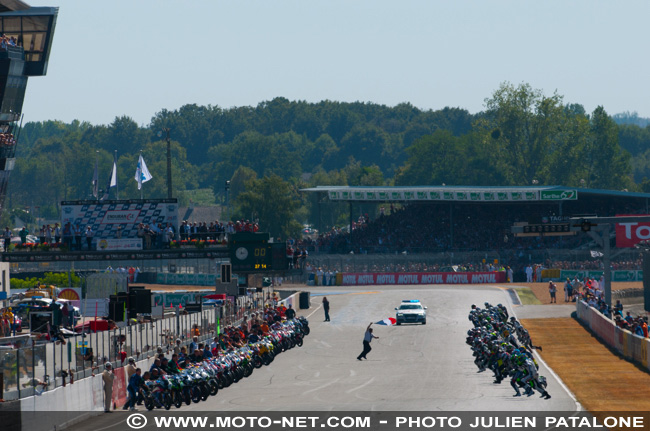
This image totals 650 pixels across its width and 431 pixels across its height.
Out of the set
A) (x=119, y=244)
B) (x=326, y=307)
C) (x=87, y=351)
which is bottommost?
(x=326, y=307)

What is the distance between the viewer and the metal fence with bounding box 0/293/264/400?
23938 mm

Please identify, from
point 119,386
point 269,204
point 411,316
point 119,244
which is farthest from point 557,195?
point 119,386

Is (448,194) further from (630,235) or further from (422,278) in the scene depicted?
(630,235)

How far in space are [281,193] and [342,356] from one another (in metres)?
92.3

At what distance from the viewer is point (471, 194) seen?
8900cm

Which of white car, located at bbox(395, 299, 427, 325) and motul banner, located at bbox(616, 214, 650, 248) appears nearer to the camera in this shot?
white car, located at bbox(395, 299, 427, 325)

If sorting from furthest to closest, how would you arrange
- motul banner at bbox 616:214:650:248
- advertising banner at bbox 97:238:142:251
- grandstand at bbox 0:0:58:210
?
motul banner at bbox 616:214:650:248 < advertising banner at bbox 97:238:142:251 < grandstand at bbox 0:0:58:210

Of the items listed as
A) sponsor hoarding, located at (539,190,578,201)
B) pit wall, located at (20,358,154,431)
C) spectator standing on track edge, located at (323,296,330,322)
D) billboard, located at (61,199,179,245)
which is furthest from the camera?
sponsor hoarding, located at (539,190,578,201)

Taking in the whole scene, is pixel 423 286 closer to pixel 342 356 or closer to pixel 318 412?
pixel 342 356

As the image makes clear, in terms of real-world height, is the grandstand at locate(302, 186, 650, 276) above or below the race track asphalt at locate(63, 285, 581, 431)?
above

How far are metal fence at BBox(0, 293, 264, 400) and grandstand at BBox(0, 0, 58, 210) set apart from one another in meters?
20.5

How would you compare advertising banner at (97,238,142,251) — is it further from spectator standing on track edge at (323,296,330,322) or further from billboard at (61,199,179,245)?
spectator standing on track edge at (323,296,330,322)

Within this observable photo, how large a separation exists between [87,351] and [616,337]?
79.4 ft

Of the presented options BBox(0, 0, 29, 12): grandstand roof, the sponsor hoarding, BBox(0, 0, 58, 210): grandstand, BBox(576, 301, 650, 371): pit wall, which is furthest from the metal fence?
the sponsor hoarding
